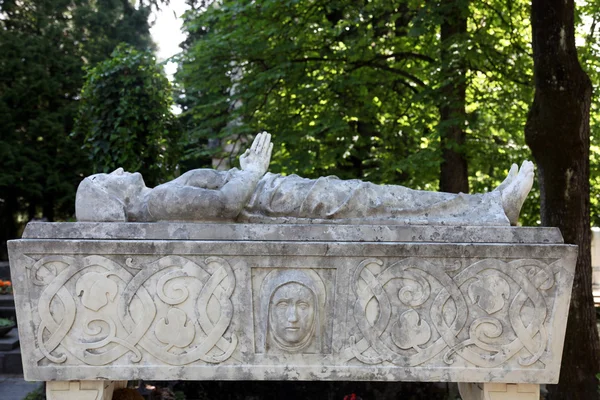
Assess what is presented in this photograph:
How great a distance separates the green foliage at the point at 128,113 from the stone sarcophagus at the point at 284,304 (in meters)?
3.98

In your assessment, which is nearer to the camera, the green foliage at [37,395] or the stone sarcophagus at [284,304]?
the stone sarcophagus at [284,304]

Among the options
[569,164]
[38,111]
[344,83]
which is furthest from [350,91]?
[38,111]

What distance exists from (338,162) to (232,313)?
5.72 meters

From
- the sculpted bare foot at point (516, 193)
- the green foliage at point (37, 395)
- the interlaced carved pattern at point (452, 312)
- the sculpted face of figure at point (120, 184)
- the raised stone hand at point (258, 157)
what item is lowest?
the green foliage at point (37, 395)

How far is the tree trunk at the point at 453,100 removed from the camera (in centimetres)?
782

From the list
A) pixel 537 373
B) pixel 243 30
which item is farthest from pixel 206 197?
pixel 243 30

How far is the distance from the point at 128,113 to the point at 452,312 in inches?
202

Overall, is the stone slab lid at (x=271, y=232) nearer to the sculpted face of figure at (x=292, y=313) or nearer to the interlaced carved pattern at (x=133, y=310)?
the interlaced carved pattern at (x=133, y=310)

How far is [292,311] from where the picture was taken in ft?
12.7

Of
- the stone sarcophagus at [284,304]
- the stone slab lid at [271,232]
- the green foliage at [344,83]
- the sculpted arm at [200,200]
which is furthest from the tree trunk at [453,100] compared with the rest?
the sculpted arm at [200,200]

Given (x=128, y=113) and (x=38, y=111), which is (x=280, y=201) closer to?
(x=128, y=113)

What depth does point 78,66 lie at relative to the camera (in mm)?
16109

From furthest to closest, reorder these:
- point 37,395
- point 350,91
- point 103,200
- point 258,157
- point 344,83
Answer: point 350,91
point 344,83
point 37,395
point 258,157
point 103,200

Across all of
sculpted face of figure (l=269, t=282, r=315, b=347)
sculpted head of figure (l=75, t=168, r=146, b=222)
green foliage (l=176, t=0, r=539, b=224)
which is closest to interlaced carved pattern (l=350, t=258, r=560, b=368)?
sculpted face of figure (l=269, t=282, r=315, b=347)
